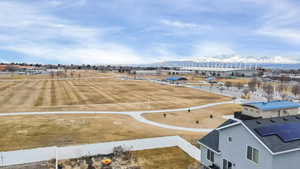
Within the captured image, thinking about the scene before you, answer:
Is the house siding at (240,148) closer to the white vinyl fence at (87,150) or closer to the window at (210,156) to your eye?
the window at (210,156)

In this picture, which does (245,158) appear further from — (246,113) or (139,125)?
(139,125)

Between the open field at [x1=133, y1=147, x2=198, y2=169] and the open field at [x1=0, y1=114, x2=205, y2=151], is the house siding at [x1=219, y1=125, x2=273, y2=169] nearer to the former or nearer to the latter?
the open field at [x1=133, y1=147, x2=198, y2=169]

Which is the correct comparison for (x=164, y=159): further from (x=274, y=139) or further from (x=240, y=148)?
(x=274, y=139)

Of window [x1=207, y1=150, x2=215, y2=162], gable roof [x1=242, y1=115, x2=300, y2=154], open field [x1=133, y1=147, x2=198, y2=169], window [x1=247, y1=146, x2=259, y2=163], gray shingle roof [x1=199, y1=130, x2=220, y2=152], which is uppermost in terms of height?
gable roof [x1=242, y1=115, x2=300, y2=154]

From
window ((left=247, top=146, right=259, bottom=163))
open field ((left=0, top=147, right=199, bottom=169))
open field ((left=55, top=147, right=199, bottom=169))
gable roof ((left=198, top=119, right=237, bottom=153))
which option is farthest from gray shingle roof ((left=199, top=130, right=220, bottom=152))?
window ((left=247, top=146, right=259, bottom=163))

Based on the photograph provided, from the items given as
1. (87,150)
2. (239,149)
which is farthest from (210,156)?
(87,150)

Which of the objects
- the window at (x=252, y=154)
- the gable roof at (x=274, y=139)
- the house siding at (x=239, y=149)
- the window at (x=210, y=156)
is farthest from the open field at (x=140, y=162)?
the gable roof at (x=274, y=139)

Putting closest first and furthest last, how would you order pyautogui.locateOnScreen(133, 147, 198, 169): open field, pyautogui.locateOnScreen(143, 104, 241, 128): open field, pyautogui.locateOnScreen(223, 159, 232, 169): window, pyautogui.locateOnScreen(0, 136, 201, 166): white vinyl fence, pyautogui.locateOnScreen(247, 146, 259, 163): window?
pyautogui.locateOnScreen(247, 146, 259, 163): window < pyautogui.locateOnScreen(223, 159, 232, 169): window < pyautogui.locateOnScreen(133, 147, 198, 169): open field < pyautogui.locateOnScreen(0, 136, 201, 166): white vinyl fence < pyautogui.locateOnScreen(143, 104, 241, 128): open field
